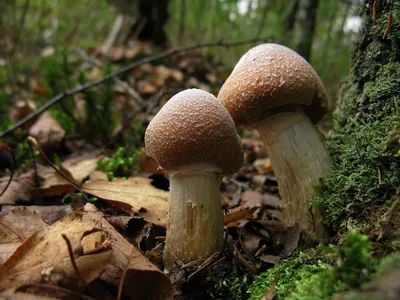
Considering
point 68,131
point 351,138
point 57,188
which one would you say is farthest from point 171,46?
point 351,138

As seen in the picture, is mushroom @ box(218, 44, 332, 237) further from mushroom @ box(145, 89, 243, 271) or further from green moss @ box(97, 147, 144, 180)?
green moss @ box(97, 147, 144, 180)

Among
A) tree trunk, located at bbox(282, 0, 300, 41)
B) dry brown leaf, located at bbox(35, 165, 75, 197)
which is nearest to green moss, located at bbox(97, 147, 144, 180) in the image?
dry brown leaf, located at bbox(35, 165, 75, 197)

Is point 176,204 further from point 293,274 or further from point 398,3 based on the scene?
point 398,3

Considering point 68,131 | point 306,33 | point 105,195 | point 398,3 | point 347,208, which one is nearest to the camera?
point 347,208

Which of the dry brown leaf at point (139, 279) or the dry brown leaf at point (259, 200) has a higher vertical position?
the dry brown leaf at point (139, 279)

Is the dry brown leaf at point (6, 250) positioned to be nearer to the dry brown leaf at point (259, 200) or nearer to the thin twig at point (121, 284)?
the thin twig at point (121, 284)

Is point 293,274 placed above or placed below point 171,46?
below

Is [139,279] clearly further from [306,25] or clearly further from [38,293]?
[306,25]

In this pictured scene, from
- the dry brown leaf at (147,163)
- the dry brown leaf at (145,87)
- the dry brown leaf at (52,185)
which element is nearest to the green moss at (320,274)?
the dry brown leaf at (147,163)
